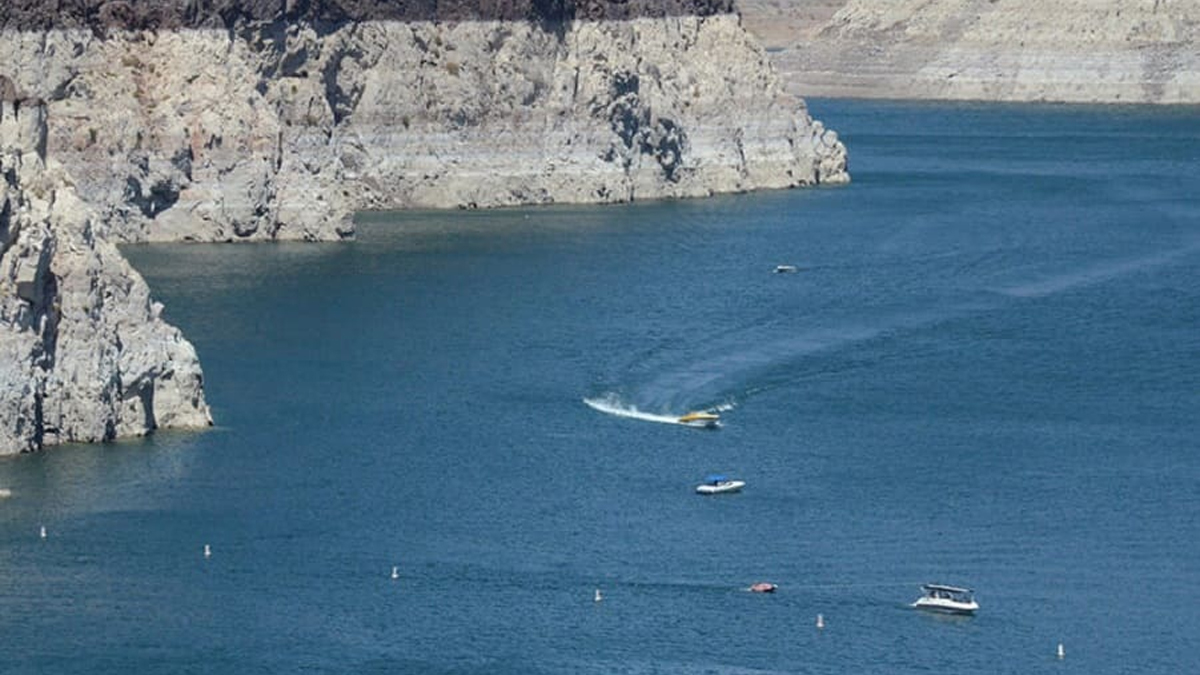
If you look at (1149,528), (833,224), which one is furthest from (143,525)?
(833,224)

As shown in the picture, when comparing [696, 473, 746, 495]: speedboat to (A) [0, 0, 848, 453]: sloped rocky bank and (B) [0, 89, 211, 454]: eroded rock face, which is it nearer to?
(B) [0, 89, 211, 454]: eroded rock face

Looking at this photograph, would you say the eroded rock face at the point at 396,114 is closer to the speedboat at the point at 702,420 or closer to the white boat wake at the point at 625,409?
the white boat wake at the point at 625,409

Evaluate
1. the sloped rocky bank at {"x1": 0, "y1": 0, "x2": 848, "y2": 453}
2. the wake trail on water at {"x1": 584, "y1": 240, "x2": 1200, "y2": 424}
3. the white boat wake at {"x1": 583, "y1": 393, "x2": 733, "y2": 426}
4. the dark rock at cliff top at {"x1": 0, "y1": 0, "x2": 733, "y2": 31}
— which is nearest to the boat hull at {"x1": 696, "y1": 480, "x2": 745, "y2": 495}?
the white boat wake at {"x1": 583, "y1": 393, "x2": 733, "y2": 426}

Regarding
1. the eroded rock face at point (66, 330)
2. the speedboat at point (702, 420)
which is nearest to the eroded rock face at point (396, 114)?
the eroded rock face at point (66, 330)

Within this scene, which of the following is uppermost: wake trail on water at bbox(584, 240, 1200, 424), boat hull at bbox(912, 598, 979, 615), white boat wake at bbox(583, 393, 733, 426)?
boat hull at bbox(912, 598, 979, 615)

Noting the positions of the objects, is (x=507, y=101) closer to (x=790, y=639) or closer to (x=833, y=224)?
(x=833, y=224)

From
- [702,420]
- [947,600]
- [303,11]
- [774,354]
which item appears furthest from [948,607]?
[303,11]

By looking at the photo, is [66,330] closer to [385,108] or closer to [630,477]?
[630,477]
